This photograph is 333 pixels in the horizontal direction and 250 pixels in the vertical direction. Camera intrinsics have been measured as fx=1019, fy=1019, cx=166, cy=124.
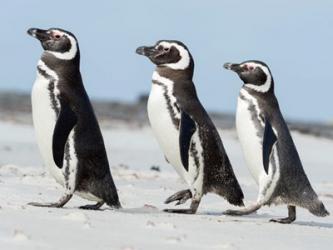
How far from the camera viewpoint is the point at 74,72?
8117 mm

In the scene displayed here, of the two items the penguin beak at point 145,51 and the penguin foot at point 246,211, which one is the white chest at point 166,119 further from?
the penguin foot at point 246,211

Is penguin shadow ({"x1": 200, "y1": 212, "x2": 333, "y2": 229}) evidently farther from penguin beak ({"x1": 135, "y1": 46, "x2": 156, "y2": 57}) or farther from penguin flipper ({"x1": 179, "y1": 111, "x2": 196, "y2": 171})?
penguin beak ({"x1": 135, "y1": 46, "x2": 156, "y2": 57})

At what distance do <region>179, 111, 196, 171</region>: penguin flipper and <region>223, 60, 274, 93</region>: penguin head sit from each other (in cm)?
67

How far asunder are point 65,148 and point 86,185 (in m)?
0.37

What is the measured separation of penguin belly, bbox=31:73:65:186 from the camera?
786 cm

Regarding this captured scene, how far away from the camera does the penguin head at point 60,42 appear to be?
809 centimetres

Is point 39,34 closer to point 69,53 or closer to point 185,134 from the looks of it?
point 69,53

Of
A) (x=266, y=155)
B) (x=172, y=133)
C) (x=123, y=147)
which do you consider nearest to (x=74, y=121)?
(x=172, y=133)

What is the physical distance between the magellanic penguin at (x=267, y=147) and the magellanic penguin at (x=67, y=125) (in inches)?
45.8

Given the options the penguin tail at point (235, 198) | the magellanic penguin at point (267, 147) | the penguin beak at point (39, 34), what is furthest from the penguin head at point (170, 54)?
the penguin tail at point (235, 198)

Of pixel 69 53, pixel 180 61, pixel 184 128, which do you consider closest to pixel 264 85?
pixel 180 61

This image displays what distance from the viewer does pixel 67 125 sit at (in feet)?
25.7

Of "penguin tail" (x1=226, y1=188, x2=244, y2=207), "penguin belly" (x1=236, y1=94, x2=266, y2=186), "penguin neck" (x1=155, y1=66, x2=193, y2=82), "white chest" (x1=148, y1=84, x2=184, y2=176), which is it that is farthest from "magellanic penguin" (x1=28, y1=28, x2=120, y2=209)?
"penguin belly" (x1=236, y1=94, x2=266, y2=186)

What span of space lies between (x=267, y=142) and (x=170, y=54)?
112 cm
